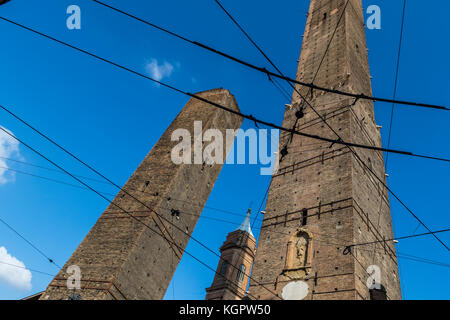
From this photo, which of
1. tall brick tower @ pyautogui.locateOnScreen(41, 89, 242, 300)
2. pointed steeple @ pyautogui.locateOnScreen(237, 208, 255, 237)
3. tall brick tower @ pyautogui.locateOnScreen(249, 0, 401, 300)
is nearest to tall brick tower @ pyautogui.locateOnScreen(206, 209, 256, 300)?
pointed steeple @ pyautogui.locateOnScreen(237, 208, 255, 237)

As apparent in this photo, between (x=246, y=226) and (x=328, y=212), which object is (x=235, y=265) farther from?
(x=328, y=212)

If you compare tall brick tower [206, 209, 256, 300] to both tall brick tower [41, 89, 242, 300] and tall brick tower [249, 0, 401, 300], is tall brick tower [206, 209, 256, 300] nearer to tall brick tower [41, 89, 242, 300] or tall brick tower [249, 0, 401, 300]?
tall brick tower [41, 89, 242, 300]

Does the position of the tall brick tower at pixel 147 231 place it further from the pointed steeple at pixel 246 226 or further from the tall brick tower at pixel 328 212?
the pointed steeple at pixel 246 226

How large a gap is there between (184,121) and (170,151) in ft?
9.93

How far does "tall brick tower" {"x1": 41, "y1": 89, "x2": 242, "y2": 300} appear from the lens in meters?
13.0

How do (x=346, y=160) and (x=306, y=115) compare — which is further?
(x=306, y=115)

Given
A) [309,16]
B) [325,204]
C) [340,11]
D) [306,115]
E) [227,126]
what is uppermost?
[309,16]

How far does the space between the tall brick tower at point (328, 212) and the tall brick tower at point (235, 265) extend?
16.1m

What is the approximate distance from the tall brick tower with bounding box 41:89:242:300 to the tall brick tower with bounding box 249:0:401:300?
5.33m

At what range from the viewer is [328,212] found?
1077cm

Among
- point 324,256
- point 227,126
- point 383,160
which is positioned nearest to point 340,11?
point 227,126

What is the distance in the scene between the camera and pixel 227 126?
22.3 metres

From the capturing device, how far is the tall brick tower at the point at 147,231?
13.0 meters
